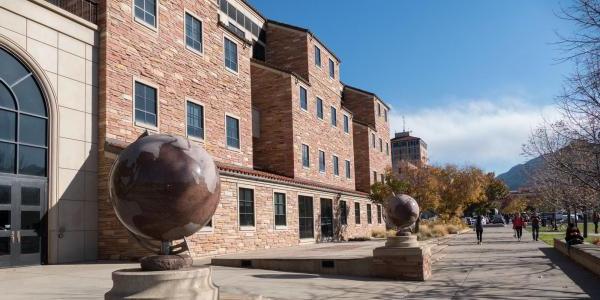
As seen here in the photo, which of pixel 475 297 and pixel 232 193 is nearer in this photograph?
pixel 475 297

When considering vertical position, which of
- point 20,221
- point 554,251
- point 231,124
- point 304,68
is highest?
point 304,68

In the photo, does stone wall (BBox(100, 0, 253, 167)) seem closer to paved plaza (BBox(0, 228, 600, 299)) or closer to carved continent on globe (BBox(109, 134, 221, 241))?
paved plaza (BBox(0, 228, 600, 299))

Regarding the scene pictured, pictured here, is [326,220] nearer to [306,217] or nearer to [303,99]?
[306,217]

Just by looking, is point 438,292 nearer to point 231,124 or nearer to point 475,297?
point 475,297

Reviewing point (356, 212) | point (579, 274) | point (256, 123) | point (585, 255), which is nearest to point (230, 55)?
point (256, 123)

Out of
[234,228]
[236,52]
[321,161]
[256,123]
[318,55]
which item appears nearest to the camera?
[234,228]

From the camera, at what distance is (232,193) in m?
19.8

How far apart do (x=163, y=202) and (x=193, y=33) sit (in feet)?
58.1

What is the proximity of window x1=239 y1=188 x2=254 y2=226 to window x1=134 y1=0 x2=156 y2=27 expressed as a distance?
24.1ft

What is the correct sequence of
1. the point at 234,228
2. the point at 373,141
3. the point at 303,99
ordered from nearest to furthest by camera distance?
the point at 234,228, the point at 303,99, the point at 373,141

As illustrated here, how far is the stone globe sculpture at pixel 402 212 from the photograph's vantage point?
1355cm

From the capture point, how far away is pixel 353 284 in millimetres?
12414

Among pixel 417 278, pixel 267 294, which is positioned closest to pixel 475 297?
pixel 417 278

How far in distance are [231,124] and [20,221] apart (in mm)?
10926
